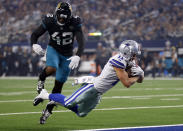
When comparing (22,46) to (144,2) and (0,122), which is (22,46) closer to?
(144,2)

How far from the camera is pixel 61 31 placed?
23.1 feet

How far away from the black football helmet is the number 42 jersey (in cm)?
7

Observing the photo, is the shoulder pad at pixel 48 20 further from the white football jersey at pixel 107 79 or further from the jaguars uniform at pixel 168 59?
the jaguars uniform at pixel 168 59

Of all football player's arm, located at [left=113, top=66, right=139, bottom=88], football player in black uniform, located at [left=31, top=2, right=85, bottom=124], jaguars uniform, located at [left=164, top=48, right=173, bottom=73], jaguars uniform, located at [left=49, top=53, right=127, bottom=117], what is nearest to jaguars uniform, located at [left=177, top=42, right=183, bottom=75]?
jaguars uniform, located at [left=164, top=48, right=173, bottom=73]

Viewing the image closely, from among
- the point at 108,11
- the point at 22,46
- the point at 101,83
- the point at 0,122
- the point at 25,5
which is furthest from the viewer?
the point at 25,5

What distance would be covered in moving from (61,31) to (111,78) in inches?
58.2

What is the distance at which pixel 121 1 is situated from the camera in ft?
91.4

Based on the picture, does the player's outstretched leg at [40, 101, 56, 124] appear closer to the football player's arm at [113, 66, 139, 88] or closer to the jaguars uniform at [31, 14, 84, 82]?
the jaguars uniform at [31, 14, 84, 82]

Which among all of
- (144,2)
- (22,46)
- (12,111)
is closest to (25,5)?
(22,46)

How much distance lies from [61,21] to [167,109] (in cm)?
277

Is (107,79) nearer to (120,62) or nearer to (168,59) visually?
(120,62)

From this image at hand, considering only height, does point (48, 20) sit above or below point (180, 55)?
above

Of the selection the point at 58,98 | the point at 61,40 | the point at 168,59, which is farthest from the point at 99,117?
the point at 168,59

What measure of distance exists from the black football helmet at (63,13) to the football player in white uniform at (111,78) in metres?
1.27
